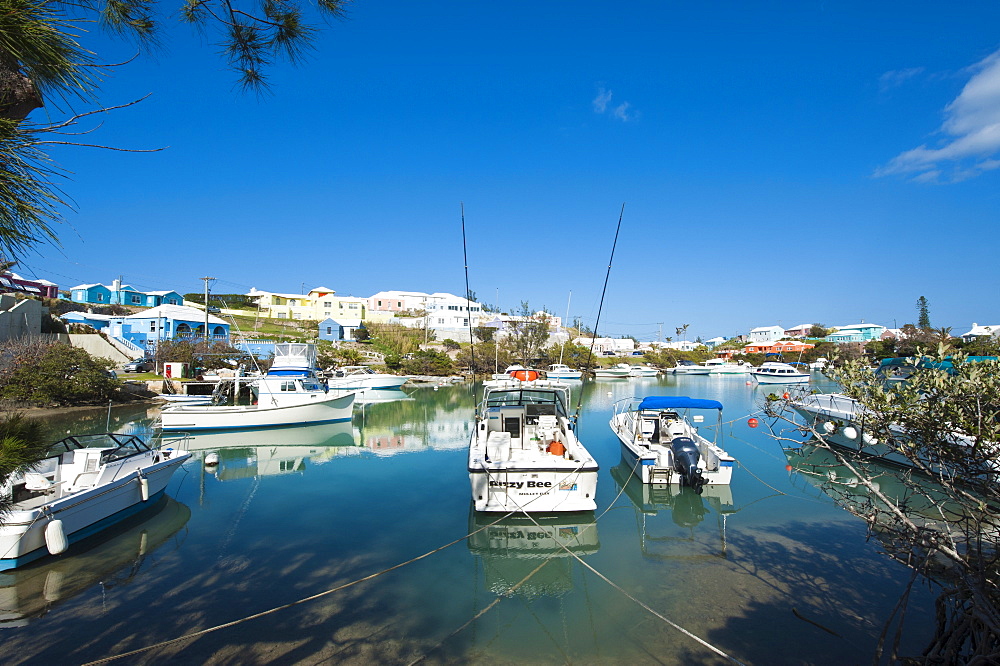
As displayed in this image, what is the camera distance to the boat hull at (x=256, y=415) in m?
21.3

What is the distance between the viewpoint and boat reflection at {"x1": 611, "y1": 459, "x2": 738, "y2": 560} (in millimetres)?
9656

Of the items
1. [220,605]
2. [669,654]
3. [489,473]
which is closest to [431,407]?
[489,473]

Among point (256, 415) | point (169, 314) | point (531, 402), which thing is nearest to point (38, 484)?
point (531, 402)

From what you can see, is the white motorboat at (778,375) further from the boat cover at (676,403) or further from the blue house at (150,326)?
the blue house at (150,326)

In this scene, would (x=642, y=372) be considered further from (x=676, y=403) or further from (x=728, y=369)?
(x=676, y=403)

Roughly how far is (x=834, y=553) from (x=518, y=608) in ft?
20.5

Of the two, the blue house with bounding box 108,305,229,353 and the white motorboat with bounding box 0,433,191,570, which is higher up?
the blue house with bounding box 108,305,229,353

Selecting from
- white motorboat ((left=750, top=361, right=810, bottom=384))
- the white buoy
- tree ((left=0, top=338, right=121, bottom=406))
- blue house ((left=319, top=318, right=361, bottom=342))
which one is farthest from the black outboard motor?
blue house ((left=319, top=318, right=361, bottom=342))

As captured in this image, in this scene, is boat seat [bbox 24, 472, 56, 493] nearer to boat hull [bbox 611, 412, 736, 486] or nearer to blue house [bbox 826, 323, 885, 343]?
boat hull [bbox 611, 412, 736, 486]

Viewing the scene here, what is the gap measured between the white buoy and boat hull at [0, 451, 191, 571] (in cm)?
25

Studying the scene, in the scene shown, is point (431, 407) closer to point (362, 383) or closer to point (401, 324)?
point (362, 383)

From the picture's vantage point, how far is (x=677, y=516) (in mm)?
11680

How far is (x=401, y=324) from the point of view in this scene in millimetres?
71125

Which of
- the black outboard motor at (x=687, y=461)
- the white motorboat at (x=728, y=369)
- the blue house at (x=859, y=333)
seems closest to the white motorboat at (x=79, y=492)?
the black outboard motor at (x=687, y=461)
